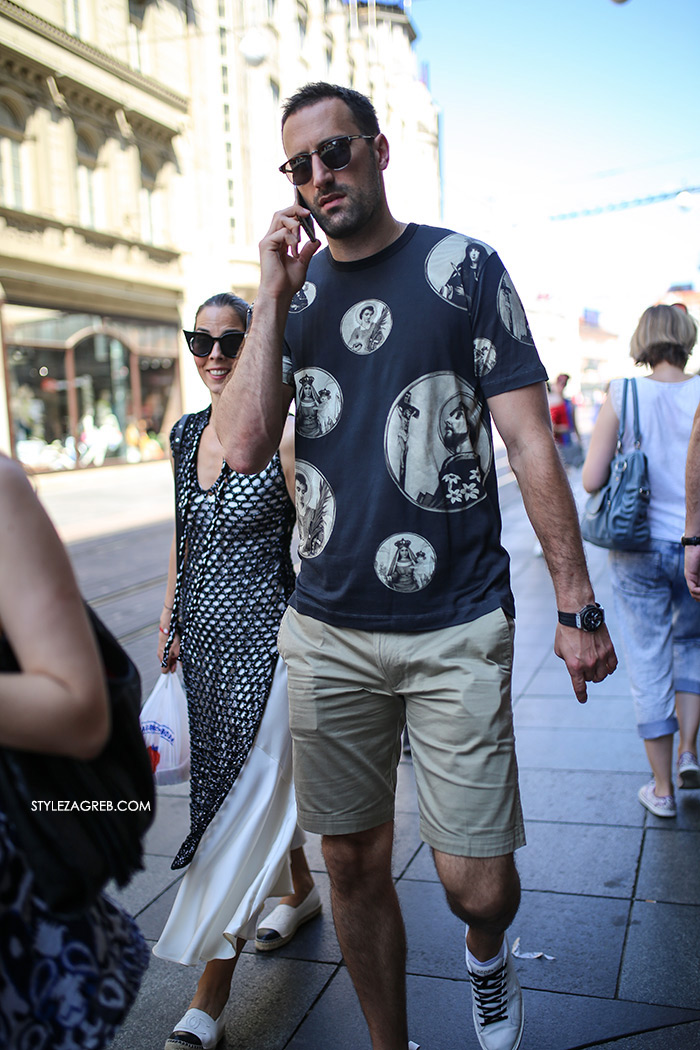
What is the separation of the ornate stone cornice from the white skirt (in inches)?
851

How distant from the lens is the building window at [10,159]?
20.6 meters

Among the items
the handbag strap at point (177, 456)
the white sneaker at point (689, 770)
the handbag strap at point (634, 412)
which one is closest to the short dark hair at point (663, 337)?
the handbag strap at point (634, 412)

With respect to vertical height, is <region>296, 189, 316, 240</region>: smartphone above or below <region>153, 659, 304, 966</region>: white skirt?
above

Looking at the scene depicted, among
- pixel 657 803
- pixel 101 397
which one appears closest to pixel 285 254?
pixel 657 803

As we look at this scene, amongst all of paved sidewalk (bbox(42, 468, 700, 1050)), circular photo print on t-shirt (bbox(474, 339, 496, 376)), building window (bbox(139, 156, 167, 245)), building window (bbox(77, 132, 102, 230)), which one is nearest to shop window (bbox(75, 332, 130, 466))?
building window (bbox(77, 132, 102, 230))

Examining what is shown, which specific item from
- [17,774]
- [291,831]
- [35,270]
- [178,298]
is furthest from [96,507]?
[17,774]

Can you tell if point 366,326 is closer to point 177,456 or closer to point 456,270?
point 456,270

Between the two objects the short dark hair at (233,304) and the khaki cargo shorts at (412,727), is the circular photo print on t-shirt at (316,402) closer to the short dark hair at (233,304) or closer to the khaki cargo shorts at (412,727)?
the khaki cargo shorts at (412,727)

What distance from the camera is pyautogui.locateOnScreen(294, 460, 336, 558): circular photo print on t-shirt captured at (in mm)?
2379

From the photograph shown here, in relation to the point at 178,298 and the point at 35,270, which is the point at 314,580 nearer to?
the point at 35,270

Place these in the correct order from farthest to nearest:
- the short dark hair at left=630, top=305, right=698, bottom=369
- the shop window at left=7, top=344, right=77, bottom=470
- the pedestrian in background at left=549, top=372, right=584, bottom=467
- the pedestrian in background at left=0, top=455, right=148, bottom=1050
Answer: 1. the shop window at left=7, top=344, right=77, bottom=470
2. the pedestrian in background at left=549, top=372, right=584, bottom=467
3. the short dark hair at left=630, top=305, right=698, bottom=369
4. the pedestrian in background at left=0, top=455, right=148, bottom=1050

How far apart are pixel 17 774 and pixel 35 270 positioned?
21.8 meters

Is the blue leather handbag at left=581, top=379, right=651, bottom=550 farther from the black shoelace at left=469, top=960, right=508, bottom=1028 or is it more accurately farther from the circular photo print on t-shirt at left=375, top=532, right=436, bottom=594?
the black shoelace at left=469, top=960, right=508, bottom=1028

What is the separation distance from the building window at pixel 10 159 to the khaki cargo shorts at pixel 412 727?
20.5 m
